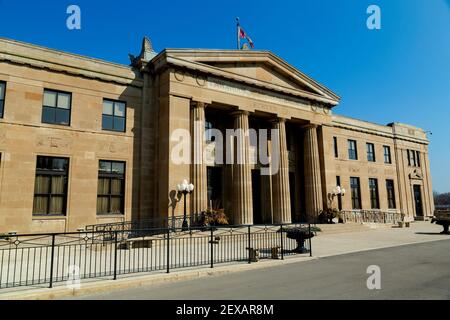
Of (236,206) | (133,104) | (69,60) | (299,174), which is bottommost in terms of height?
(236,206)

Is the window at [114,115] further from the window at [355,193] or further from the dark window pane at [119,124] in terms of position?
the window at [355,193]

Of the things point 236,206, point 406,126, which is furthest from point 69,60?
point 406,126

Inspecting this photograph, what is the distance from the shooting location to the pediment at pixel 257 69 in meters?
20.3

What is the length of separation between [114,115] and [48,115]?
352 cm

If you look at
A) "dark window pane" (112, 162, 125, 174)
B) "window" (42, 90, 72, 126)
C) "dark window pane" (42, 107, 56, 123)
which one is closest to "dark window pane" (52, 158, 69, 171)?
"window" (42, 90, 72, 126)

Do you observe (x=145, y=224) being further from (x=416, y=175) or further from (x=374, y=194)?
(x=416, y=175)

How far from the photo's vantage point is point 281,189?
2353 cm

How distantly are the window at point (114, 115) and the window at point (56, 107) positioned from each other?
1.98m

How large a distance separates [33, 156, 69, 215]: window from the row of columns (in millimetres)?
7096

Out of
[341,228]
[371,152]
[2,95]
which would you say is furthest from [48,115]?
[371,152]
